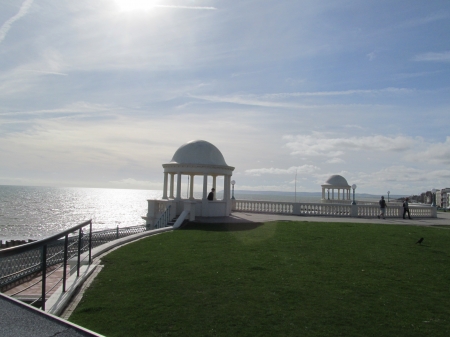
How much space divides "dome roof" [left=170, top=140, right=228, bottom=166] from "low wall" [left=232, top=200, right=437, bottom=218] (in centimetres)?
502

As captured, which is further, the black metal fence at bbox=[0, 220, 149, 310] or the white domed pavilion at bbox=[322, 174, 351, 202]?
the white domed pavilion at bbox=[322, 174, 351, 202]

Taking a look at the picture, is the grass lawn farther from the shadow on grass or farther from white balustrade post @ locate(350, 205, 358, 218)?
white balustrade post @ locate(350, 205, 358, 218)

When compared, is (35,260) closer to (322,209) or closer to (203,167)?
(203,167)

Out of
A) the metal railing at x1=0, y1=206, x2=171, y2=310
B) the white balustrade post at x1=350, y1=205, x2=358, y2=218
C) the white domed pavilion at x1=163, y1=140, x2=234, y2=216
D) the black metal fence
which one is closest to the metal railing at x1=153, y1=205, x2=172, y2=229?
the white domed pavilion at x1=163, y1=140, x2=234, y2=216

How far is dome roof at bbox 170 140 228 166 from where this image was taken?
23828 millimetres

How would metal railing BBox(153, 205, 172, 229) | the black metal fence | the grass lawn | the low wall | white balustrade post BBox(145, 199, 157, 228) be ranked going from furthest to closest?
the low wall
white balustrade post BBox(145, 199, 157, 228)
metal railing BBox(153, 205, 172, 229)
the grass lawn
the black metal fence

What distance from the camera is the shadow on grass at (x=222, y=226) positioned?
17.9m

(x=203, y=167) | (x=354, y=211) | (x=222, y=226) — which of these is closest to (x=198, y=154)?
(x=203, y=167)

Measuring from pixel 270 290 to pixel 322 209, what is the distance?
2063 cm

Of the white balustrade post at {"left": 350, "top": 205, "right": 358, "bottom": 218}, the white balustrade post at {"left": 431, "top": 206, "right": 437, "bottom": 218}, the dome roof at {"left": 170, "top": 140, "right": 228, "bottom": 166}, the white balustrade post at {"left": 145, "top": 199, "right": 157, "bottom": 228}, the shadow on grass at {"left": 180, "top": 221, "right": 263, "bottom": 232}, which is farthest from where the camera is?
the white balustrade post at {"left": 431, "top": 206, "right": 437, "bottom": 218}

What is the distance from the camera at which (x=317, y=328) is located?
5.89 metres

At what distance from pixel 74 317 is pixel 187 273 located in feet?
10.2

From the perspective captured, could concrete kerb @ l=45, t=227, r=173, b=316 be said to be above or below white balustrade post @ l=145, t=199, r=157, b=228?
below

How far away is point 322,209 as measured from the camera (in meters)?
27.5
